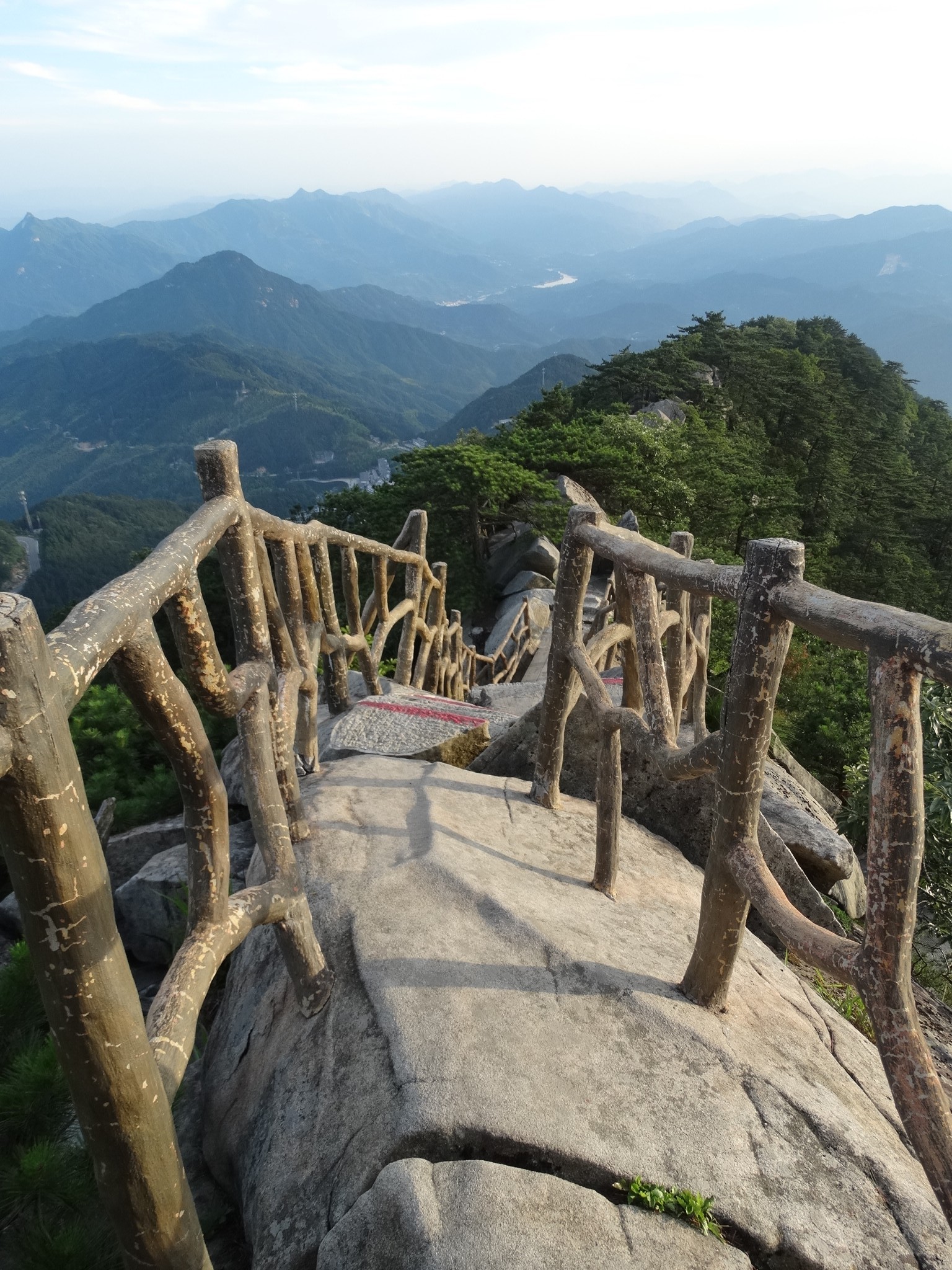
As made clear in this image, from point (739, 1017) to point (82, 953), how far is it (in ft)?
8.68

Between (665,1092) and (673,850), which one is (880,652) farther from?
(673,850)

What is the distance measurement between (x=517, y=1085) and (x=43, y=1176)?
1.60m

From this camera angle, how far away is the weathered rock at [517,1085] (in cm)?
229

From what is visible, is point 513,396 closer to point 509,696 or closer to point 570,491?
point 570,491

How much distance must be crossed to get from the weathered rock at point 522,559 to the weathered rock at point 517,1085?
18968 millimetres

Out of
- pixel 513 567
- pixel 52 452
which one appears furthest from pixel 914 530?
pixel 52 452

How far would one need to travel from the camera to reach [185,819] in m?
2.51

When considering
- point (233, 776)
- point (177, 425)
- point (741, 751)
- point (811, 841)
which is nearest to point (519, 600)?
point (233, 776)

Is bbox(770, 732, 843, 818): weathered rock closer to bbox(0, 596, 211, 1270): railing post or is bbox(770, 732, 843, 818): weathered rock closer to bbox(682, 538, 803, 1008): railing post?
bbox(682, 538, 803, 1008): railing post

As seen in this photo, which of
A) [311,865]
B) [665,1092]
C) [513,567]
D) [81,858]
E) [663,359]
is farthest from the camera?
[663,359]

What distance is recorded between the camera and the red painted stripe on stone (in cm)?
619

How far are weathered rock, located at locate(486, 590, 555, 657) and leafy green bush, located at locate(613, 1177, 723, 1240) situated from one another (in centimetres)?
1167

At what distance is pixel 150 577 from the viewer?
219cm

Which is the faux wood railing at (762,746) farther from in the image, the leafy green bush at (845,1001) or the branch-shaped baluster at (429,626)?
the branch-shaped baluster at (429,626)
